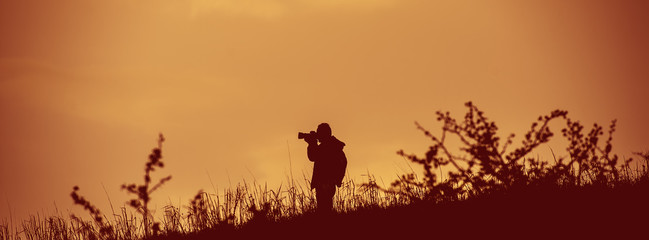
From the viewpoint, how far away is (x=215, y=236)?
29.2 feet

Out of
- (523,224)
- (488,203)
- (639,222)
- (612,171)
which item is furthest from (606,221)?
(612,171)

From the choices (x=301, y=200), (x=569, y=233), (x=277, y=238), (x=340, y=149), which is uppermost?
(x=340, y=149)

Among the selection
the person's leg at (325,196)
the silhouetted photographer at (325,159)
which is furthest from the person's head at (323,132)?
the person's leg at (325,196)

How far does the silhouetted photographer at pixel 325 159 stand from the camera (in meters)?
10.6

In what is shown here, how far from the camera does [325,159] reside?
35.1 ft

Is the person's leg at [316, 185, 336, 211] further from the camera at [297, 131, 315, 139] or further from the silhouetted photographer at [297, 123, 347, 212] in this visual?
the camera at [297, 131, 315, 139]

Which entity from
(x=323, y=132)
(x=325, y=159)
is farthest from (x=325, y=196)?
(x=323, y=132)

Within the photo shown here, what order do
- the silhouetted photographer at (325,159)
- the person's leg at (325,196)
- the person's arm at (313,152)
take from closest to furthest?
the person's leg at (325,196), the silhouetted photographer at (325,159), the person's arm at (313,152)

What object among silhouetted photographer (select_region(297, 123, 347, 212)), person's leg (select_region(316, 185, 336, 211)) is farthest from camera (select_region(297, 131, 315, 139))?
person's leg (select_region(316, 185, 336, 211))

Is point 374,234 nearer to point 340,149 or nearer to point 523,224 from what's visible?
point 523,224

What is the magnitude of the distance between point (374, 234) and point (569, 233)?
205 cm

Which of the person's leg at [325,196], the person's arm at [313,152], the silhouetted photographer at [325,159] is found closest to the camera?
the person's leg at [325,196]

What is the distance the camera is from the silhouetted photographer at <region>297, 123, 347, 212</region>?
416 inches

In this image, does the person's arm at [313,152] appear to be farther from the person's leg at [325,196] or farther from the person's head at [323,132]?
the person's leg at [325,196]
